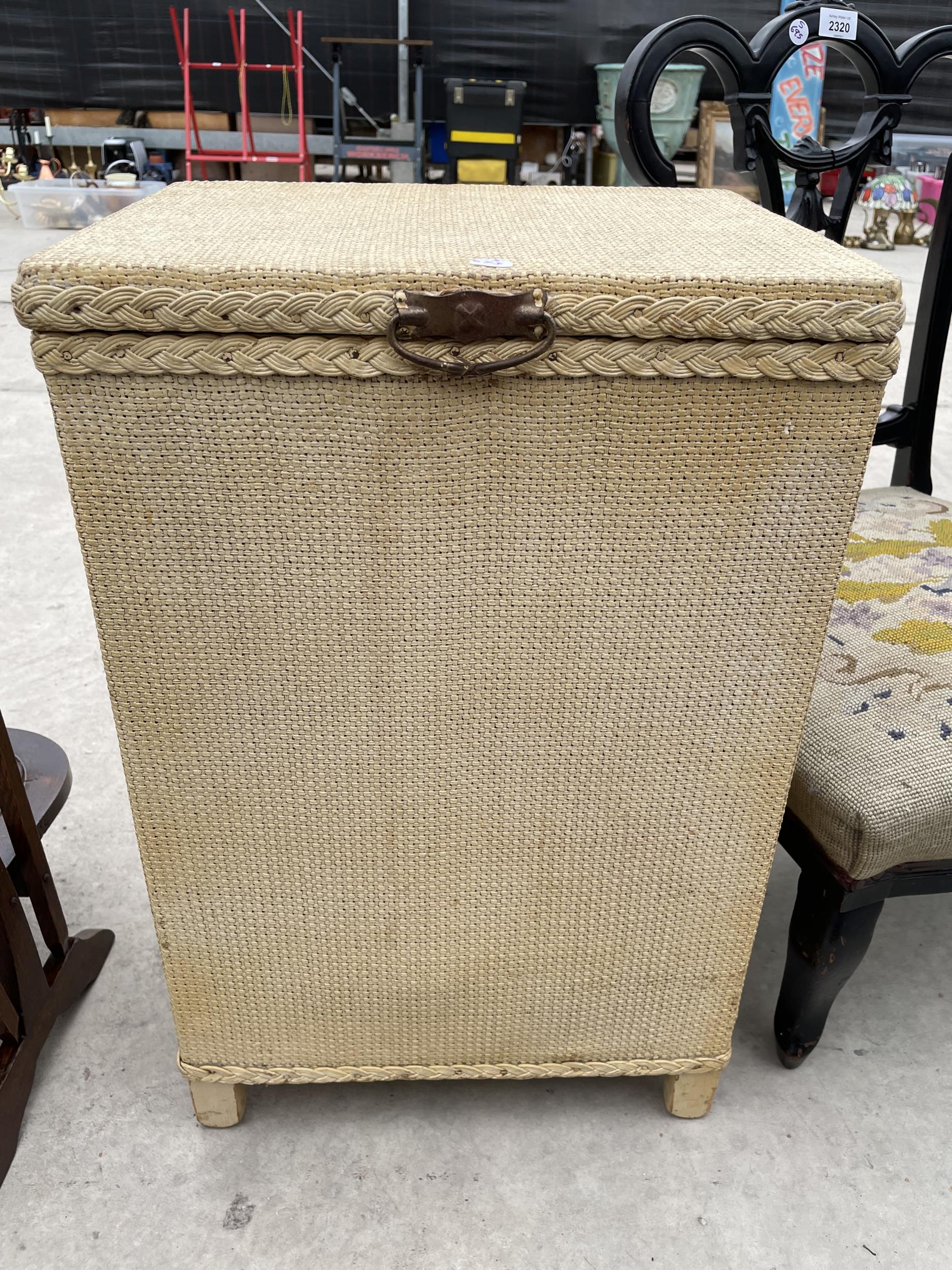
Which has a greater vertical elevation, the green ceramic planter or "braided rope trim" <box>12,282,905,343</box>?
Result: "braided rope trim" <box>12,282,905,343</box>

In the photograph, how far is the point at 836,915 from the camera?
925 millimetres

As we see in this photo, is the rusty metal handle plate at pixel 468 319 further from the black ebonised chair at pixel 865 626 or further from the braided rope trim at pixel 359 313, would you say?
the black ebonised chair at pixel 865 626

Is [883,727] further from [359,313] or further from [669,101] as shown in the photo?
[669,101]

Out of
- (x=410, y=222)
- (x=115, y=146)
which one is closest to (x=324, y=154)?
(x=115, y=146)

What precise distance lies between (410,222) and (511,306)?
0.23 meters

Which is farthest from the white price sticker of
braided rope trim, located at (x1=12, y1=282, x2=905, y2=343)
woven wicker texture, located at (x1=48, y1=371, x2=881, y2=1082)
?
braided rope trim, located at (x1=12, y1=282, x2=905, y2=343)

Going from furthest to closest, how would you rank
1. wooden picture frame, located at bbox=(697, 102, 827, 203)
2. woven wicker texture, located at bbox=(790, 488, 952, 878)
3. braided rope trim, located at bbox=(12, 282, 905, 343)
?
wooden picture frame, located at bbox=(697, 102, 827, 203), woven wicker texture, located at bbox=(790, 488, 952, 878), braided rope trim, located at bbox=(12, 282, 905, 343)

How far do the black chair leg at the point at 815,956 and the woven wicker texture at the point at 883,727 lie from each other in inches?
2.6

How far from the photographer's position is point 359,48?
204 inches

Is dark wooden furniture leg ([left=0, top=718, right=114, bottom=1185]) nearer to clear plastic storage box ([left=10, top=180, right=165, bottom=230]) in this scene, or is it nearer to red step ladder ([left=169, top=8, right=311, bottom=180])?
clear plastic storage box ([left=10, top=180, right=165, bottom=230])

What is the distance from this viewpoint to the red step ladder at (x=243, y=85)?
4.83 m

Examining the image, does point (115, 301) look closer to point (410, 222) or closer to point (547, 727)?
point (410, 222)

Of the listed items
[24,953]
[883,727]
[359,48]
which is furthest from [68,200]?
[883,727]

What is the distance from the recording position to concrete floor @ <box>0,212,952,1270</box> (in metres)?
0.88
